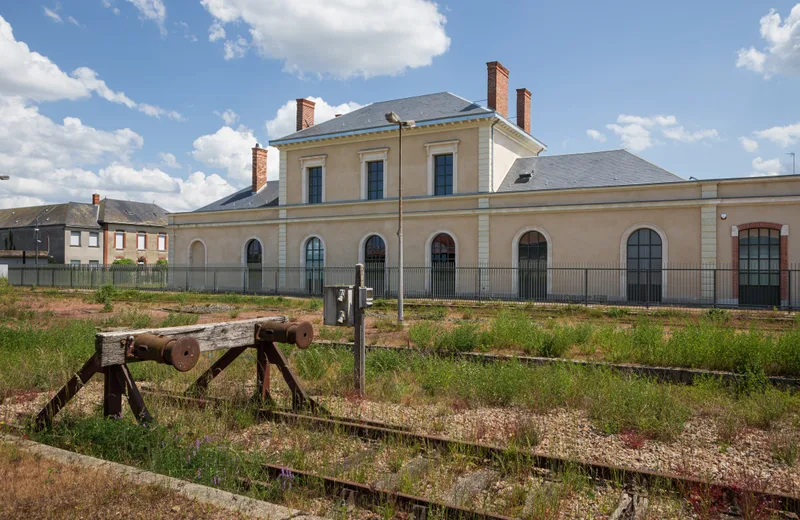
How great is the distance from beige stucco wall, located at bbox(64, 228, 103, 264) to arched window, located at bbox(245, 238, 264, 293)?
93.7 ft

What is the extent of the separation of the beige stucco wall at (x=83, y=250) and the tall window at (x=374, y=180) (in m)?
36.6

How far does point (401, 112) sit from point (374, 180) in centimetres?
399

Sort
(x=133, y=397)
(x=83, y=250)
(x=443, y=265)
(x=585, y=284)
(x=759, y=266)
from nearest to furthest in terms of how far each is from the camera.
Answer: (x=133, y=397)
(x=759, y=266)
(x=585, y=284)
(x=443, y=265)
(x=83, y=250)

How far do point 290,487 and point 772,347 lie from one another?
793 centimetres

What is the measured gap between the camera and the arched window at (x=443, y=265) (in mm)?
28656

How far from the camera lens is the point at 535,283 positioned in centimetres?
2652

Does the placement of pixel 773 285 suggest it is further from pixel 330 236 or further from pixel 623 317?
pixel 330 236

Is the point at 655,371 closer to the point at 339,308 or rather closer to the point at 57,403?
the point at 339,308

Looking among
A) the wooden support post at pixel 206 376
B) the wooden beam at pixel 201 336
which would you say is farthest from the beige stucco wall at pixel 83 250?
the wooden beam at pixel 201 336

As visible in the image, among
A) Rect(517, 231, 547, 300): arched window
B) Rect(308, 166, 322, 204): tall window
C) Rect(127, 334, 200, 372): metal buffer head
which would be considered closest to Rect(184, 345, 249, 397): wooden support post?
Rect(127, 334, 200, 372): metal buffer head

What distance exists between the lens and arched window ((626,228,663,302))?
24500mm

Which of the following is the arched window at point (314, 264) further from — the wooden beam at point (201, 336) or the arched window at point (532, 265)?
the wooden beam at point (201, 336)

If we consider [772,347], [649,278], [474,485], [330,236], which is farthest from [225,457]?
[330,236]

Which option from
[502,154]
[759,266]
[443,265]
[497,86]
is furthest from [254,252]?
[759,266]
